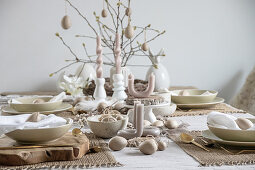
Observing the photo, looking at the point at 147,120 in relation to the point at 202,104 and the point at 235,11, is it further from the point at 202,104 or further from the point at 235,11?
the point at 235,11

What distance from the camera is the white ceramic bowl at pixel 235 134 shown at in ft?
3.69

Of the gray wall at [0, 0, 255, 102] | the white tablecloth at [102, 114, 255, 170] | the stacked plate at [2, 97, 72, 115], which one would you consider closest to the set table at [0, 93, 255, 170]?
the white tablecloth at [102, 114, 255, 170]

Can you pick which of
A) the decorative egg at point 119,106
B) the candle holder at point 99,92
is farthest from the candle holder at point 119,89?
the decorative egg at point 119,106

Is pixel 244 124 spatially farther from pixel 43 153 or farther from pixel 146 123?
pixel 43 153

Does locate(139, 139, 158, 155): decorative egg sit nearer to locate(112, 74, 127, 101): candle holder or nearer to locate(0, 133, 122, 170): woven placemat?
locate(0, 133, 122, 170): woven placemat

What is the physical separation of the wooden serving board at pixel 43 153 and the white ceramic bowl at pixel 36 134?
20 millimetres

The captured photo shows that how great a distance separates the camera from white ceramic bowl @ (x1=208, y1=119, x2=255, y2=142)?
113cm

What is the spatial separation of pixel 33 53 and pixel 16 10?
359 millimetres

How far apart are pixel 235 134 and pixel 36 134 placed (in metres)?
0.55

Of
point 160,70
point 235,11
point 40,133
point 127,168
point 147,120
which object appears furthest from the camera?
point 235,11

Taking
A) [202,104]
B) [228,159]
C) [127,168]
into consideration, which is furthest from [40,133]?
[202,104]

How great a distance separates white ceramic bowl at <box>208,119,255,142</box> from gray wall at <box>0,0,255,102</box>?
2224 millimetres

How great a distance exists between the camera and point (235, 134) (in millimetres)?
1141

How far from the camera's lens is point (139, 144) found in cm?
118
